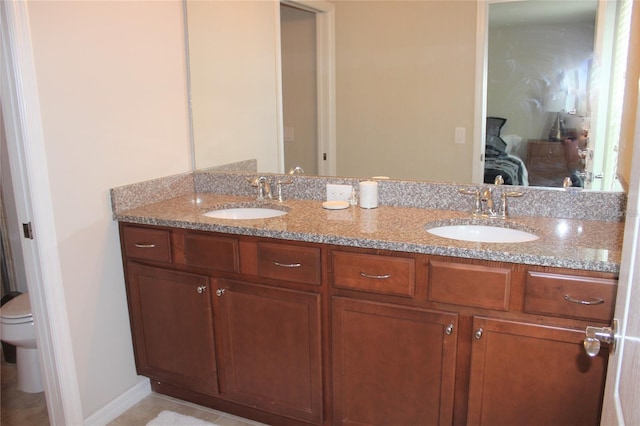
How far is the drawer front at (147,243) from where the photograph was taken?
2.28 meters

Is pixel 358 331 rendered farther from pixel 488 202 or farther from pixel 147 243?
pixel 147 243

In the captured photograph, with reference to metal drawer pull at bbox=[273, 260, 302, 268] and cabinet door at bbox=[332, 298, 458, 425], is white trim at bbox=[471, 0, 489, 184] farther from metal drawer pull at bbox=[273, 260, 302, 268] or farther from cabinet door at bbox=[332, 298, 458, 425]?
metal drawer pull at bbox=[273, 260, 302, 268]

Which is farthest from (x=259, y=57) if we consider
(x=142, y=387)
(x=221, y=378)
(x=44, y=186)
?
(x=142, y=387)

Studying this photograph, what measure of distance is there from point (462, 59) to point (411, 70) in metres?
0.22

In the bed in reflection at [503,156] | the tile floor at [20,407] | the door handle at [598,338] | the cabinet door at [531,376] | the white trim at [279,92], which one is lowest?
the tile floor at [20,407]

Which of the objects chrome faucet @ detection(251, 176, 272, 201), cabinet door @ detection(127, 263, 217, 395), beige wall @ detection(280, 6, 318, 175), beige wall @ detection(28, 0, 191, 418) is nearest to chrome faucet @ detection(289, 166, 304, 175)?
beige wall @ detection(280, 6, 318, 175)

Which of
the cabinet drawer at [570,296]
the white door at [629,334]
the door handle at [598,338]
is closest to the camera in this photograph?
the white door at [629,334]

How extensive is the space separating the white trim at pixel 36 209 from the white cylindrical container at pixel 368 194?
127 cm

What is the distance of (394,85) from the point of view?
7.62 ft

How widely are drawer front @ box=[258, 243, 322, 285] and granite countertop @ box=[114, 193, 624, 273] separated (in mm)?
49

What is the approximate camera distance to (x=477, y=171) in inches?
87.4

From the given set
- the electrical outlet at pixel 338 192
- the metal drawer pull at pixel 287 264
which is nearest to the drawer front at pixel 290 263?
the metal drawer pull at pixel 287 264

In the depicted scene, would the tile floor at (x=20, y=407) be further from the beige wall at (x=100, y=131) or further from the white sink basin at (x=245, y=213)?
the white sink basin at (x=245, y=213)

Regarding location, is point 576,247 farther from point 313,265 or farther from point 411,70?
point 411,70
